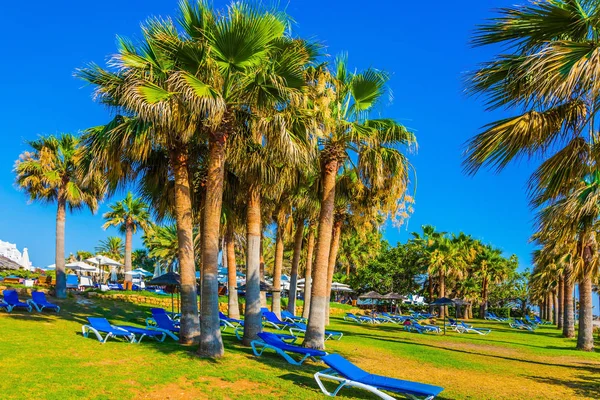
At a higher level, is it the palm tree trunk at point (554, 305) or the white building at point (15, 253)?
the white building at point (15, 253)

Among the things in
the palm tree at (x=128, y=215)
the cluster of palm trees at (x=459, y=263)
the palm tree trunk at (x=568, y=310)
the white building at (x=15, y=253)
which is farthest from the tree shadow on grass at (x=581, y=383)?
the white building at (x=15, y=253)

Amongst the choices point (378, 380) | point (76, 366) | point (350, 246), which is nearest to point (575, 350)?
point (378, 380)

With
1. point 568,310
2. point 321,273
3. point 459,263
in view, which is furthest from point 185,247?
point 459,263

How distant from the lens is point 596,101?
5820mm

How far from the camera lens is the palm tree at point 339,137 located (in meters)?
13.7

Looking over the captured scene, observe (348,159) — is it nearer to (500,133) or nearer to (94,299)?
(500,133)

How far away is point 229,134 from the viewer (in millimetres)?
11773

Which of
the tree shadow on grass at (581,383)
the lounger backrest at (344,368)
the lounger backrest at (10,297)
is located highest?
the lounger backrest at (10,297)

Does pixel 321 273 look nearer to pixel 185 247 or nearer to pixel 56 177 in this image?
pixel 185 247

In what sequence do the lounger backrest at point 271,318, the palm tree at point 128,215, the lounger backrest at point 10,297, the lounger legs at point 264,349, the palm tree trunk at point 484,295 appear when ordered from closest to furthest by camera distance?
the lounger legs at point 264,349
the lounger backrest at point 10,297
the lounger backrest at point 271,318
the palm tree at point 128,215
the palm tree trunk at point 484,295

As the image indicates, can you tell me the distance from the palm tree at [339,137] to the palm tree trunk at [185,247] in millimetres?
3334

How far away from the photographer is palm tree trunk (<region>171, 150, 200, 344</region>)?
41.4ft

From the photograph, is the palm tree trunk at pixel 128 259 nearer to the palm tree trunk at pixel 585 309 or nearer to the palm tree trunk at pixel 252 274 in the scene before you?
the palm tree trunk at pixel 252 274

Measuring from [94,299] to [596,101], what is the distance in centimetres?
2504
